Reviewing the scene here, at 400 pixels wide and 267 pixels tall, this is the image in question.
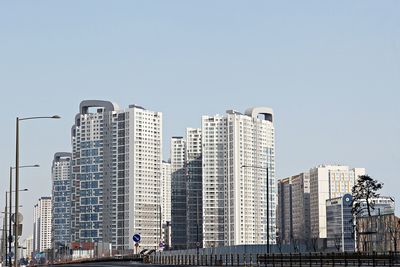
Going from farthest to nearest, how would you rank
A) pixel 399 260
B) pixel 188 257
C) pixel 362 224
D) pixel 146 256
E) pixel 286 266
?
pixel 362 224, pixel 146 256, pixel 188 257, pixel 286 266, pixel 399 260

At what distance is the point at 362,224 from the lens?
547ft

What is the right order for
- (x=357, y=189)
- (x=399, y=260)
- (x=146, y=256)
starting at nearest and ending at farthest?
(x=399, y=260), (x=146, y=256), (x=357, y=189)

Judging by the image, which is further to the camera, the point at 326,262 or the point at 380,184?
the point at 380,184

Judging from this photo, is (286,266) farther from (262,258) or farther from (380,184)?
(380,184)

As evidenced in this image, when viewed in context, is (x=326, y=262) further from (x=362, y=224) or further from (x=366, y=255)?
(x=362, y=224)

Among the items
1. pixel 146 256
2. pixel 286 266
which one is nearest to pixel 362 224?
pixel 146 256

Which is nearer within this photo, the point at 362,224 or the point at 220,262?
the point at 220,262

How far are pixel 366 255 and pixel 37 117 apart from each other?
27.1m

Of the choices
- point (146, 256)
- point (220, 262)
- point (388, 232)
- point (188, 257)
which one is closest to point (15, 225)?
point (220, 262)

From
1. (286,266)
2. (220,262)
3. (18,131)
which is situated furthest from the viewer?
(220,262)

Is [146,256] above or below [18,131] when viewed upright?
below

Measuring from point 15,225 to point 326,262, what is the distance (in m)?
24.8

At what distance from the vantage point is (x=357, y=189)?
13712 centimetres

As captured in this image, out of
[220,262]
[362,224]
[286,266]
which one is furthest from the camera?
[362,224]
